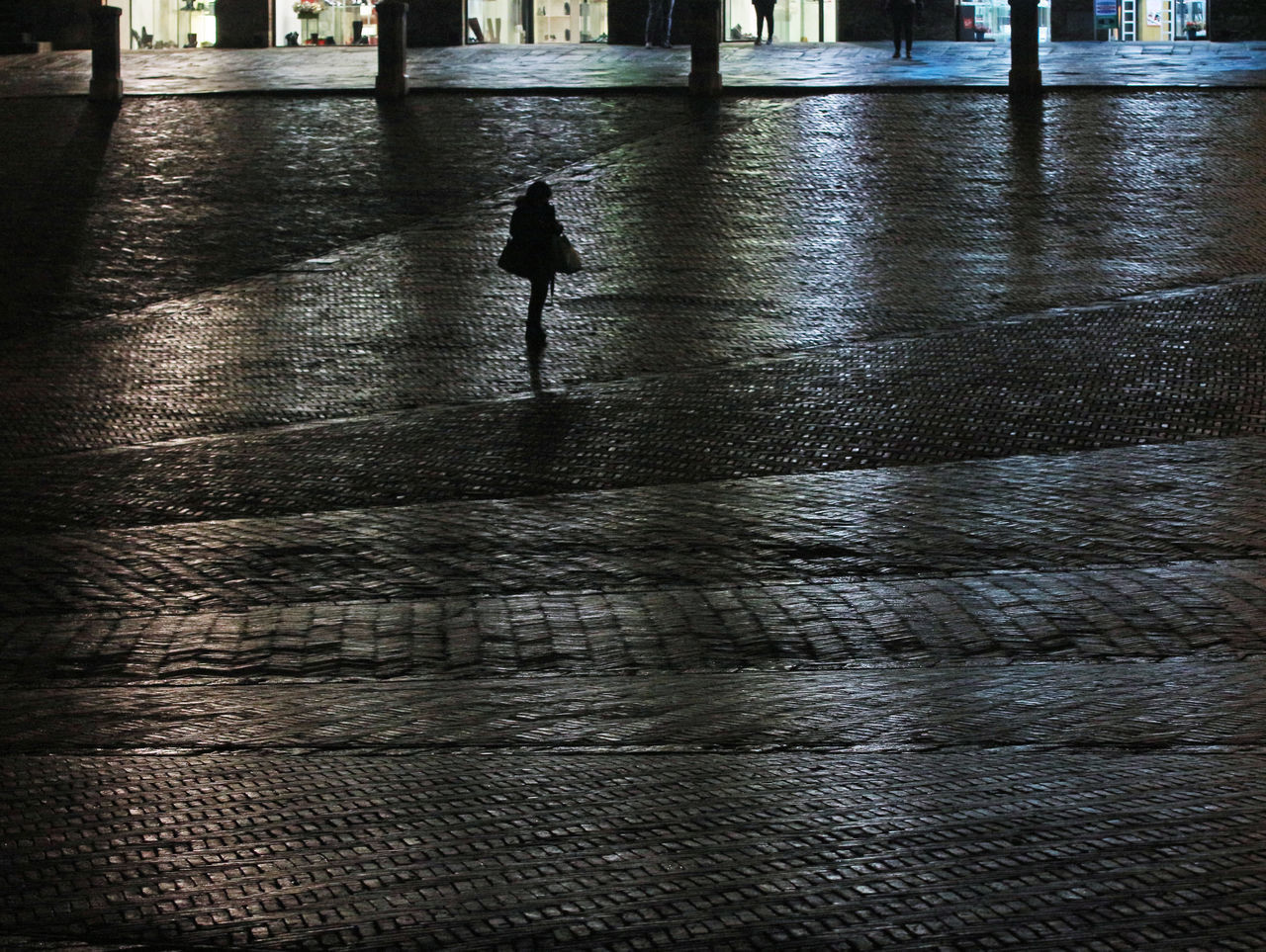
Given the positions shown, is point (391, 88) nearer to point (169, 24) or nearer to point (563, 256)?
point (563, 256)

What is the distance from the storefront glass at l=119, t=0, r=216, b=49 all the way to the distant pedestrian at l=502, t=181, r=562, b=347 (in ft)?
83.0

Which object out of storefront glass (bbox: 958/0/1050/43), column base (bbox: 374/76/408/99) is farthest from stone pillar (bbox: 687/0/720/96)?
storefront glass (bbox: 958/0/1050/43)

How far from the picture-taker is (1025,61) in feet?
71.1

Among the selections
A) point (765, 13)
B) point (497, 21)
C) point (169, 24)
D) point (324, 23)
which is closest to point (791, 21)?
point (765, 13)

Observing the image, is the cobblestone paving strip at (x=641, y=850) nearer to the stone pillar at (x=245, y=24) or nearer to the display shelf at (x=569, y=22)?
the display shelf at (x=569, y=22)

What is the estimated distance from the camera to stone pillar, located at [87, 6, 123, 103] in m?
23.4

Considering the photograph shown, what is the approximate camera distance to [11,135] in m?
21.4

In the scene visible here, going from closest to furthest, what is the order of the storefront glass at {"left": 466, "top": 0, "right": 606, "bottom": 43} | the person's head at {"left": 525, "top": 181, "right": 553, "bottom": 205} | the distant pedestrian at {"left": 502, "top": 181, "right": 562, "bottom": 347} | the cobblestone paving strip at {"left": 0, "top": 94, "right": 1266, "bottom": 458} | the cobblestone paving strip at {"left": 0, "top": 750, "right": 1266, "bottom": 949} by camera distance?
the cobblestone paving strip at {"left": 0, "top": 750, "right": 1266, "bottom": 949} → the cobblestone paving strip at {"left": 0, "top": 94, "right": 1266, "bottom": 458} → the person's head at {"left": 525, "top": 181, "right": 553, "bottom": 205} → the distant pedestrian at {"left": 502, "top": 181, "right": 562, "bottom": 347} → the storefront glass at {"left": 466, "top": 0, "right": 606, "bottom": 43}

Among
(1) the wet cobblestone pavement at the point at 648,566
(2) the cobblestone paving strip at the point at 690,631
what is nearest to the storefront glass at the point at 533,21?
(1) the wet cobblestone pavement at the point at 648,566

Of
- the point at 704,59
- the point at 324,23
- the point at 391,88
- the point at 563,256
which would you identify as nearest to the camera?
the point at 563,256

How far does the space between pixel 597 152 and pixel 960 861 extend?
15.7 metres

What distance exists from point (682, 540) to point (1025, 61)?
619 inches

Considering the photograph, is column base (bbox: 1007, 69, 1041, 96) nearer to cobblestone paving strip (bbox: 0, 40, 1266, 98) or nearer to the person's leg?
cobblestone paving strip (bbox: 0, 40, 1266, 98)

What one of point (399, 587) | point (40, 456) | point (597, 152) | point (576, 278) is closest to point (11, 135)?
point (597, 152)
